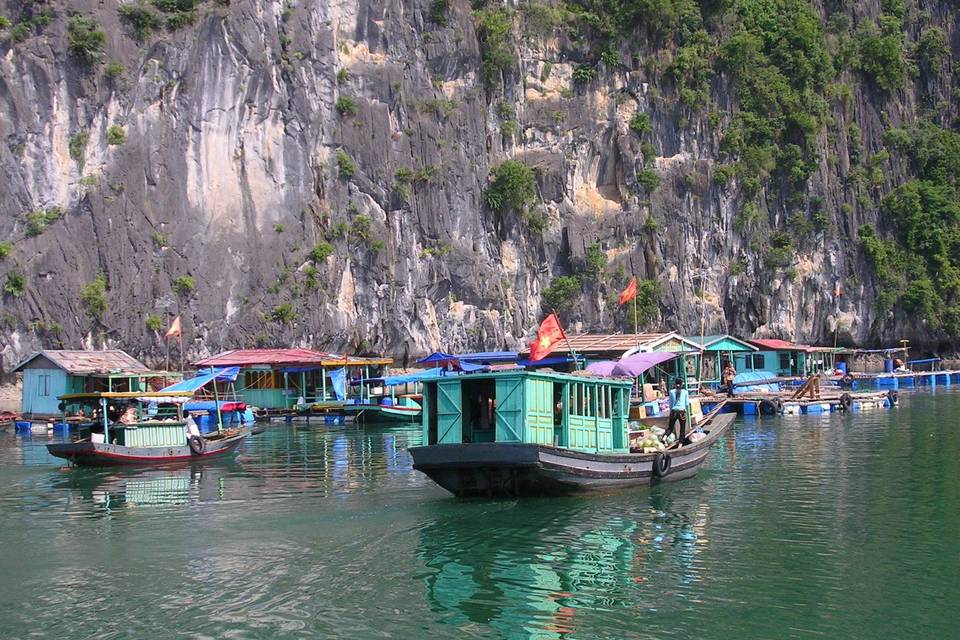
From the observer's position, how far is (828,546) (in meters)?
14.8

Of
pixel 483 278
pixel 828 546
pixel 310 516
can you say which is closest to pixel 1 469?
pixel 310 516

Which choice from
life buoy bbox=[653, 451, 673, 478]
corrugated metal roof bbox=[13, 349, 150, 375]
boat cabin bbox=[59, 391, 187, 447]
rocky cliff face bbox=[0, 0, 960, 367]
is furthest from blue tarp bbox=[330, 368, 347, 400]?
life buoy bbox=[653, 451, 673, 478]

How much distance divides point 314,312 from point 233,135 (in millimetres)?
10565

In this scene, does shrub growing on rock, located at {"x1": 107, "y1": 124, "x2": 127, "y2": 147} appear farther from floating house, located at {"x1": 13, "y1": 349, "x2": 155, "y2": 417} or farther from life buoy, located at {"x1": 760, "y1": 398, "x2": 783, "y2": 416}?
life buoy, located at {"x1": 760, "y1": 398, "x2": 783, "y2": 416}

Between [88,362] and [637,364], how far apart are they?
22.3m

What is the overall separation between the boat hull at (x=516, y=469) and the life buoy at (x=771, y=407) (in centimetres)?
2267

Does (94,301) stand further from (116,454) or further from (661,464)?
(661,464)

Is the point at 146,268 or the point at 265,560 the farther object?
the point at 146,268

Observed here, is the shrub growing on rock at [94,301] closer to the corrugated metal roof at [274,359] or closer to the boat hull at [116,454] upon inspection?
→ the corrugated metal roof at [274,359]

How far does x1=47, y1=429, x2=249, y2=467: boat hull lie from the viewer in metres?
24.8

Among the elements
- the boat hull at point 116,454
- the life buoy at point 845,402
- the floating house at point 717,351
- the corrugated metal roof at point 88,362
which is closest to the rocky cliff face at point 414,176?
the corrugated metal roof at point 88,362

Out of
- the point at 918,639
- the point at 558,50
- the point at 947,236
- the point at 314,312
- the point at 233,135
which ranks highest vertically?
the point at 558,50

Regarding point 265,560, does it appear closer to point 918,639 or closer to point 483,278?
point 918,639

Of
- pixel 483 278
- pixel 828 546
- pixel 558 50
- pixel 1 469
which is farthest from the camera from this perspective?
pixel 558 50
